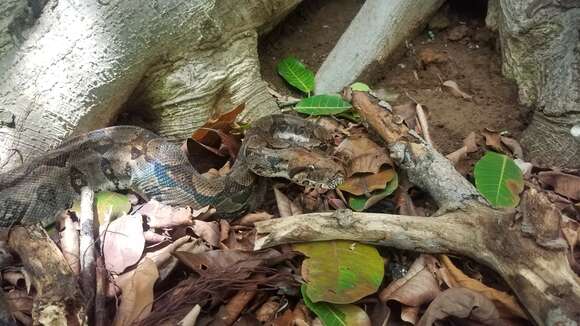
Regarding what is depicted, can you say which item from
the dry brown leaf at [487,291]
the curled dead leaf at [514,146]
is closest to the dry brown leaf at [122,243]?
the dry brown leaf at [487,291]

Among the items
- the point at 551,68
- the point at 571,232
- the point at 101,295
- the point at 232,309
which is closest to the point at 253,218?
the point at 232,309

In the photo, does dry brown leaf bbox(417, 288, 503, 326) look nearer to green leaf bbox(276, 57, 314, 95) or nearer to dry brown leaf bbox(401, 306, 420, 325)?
dry brown leaf bbox(401, 306, 420, 325)

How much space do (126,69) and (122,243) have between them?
1437 mm

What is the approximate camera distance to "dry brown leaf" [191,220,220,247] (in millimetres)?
3482

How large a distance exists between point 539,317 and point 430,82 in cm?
276

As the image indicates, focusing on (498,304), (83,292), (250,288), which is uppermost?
(83,292)

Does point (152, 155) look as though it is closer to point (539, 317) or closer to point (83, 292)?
point (83, 292)

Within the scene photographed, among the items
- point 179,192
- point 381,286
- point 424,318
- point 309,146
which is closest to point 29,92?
point 179,192

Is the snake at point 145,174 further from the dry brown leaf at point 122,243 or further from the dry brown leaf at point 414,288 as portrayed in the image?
the dry brown leaf at point 414,288

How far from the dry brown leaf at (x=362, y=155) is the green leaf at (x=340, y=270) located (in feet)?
2.67

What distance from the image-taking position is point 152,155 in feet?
13.5

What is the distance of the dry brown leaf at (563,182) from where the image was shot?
3791 millimetres

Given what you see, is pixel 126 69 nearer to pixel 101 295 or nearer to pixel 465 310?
pixel 101 295

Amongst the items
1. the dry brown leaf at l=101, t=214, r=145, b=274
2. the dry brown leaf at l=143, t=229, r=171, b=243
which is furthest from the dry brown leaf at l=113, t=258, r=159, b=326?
the dry brown leaf at l=143, t=229, r=171, b=243
